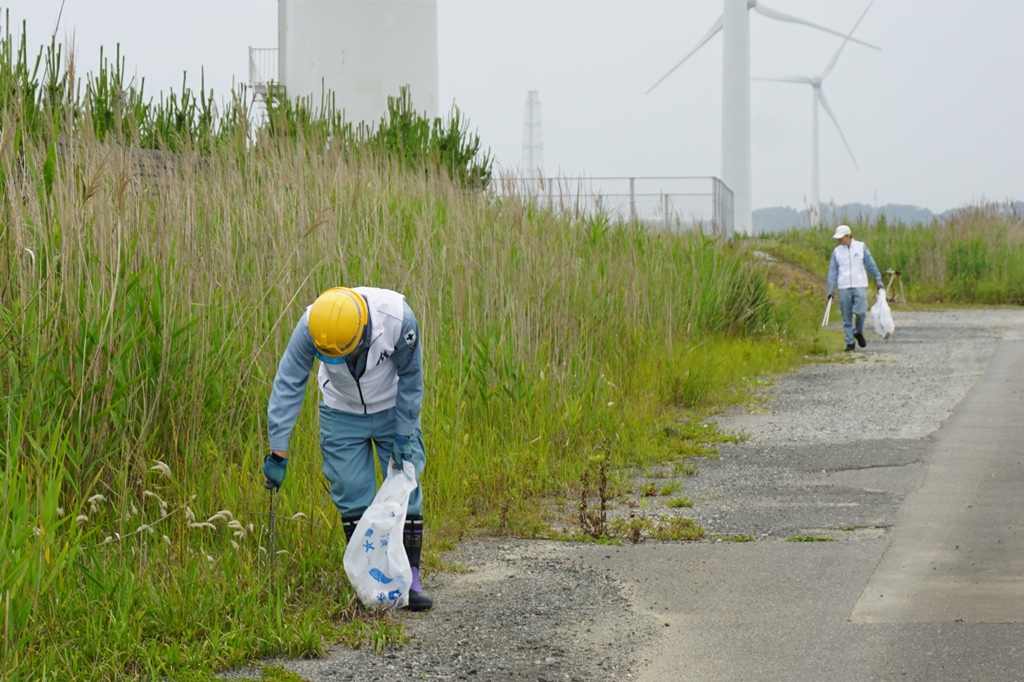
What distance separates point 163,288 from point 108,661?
249 cm

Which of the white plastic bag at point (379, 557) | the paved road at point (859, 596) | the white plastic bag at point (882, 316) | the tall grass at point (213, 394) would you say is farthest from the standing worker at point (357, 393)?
the white plastic bag at point (882, 316)

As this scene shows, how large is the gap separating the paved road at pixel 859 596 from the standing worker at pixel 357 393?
1304 millimetres

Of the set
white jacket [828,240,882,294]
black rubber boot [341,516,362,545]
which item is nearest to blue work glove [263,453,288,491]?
black rubber boot [341,516,362,545]

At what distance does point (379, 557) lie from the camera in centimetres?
545

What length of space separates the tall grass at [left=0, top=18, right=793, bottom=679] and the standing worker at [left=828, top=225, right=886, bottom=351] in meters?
6.79

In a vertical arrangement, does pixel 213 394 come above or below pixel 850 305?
below

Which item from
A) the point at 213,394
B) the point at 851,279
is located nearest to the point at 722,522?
the point at 213,394

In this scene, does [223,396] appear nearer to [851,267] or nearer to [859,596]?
[859,596]

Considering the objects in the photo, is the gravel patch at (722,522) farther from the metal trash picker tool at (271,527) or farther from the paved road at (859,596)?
the metal trash picker tool at (271,527)

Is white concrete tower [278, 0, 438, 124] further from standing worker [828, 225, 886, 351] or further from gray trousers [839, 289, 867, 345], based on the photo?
gray trousers [839, 289, 867, 345]

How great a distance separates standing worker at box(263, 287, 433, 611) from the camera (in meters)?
5.29

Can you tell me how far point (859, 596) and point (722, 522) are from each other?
5.85 ft

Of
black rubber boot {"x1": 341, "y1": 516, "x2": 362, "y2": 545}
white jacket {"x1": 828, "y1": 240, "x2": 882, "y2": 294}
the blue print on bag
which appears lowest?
the blue print on bag

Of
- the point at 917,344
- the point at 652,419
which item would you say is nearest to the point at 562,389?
the point at 652,419
